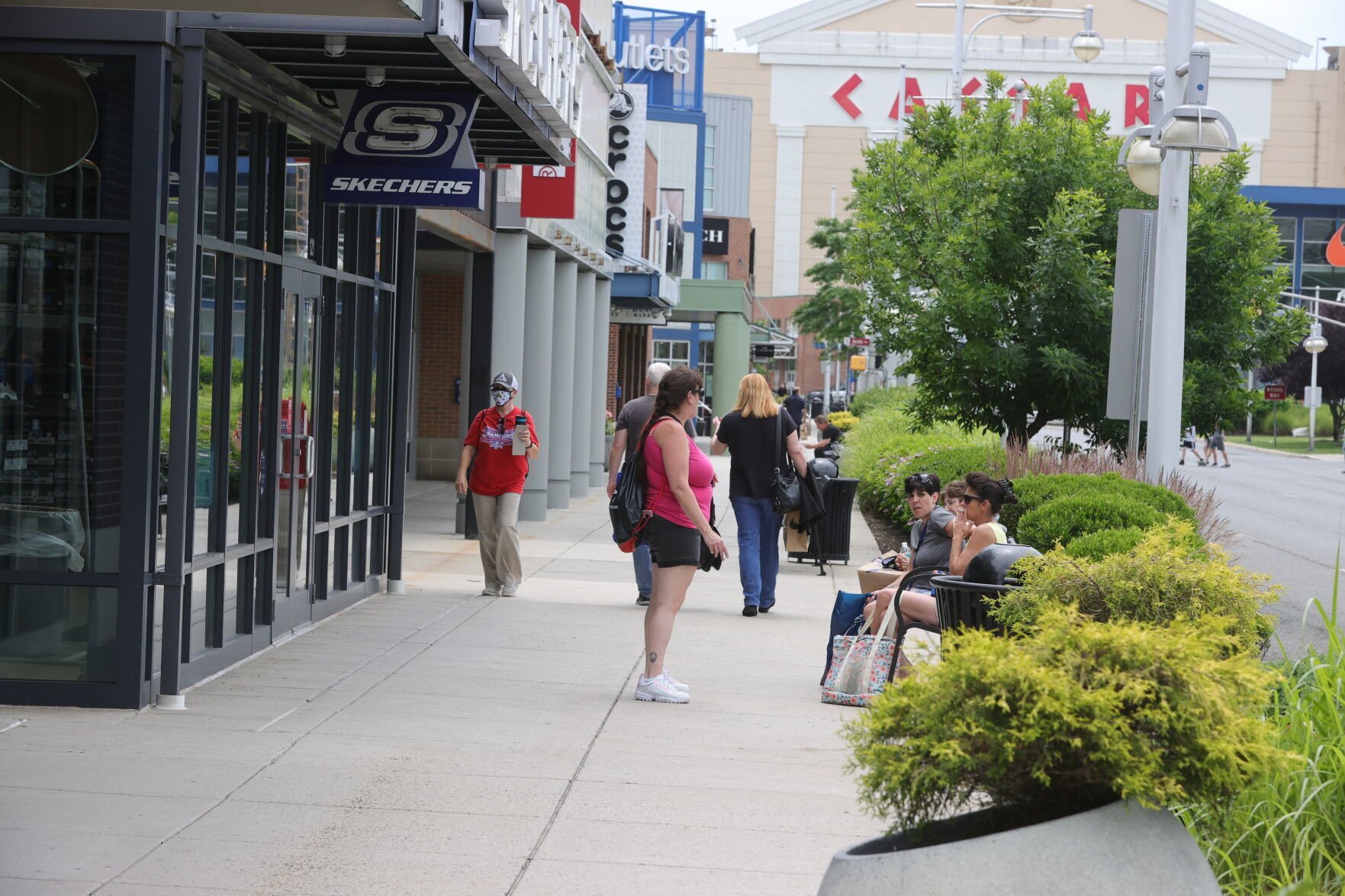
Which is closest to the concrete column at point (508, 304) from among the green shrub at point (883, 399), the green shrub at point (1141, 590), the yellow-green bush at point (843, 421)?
the green shrub at point (1141, 590)

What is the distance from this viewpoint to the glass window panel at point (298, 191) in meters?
9.38

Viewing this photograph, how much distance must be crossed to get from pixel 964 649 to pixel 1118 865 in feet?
2.05

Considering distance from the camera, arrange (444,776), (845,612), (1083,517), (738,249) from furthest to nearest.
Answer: (738,249)
(1083,517)
(845,612)
(444,776)

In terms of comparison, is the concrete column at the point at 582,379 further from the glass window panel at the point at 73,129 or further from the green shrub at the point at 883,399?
the glass window panel at the point at 73,129

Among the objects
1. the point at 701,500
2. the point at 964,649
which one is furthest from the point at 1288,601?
the point at 964,649

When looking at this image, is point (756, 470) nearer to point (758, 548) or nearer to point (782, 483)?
point (782, 483)

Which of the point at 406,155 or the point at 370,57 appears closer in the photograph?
the point at 370,57

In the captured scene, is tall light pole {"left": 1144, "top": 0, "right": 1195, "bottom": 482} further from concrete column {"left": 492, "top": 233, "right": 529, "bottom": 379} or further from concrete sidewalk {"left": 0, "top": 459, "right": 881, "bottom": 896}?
concrete column {"left": 492, "top": 233, "right": 529, "bottom": 379}

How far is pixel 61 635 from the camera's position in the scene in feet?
24.2

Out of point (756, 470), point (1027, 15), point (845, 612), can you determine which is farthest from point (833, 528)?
point (1027, 15)

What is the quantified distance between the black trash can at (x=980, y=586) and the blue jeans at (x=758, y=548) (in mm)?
4721

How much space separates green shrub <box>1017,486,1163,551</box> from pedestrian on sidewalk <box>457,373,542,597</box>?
375cm

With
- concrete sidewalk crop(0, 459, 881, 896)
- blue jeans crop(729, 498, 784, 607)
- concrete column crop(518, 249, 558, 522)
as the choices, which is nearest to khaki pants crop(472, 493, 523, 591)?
concrete sidewalk crop(0, 459, 881, 896)

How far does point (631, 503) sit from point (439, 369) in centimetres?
1647
